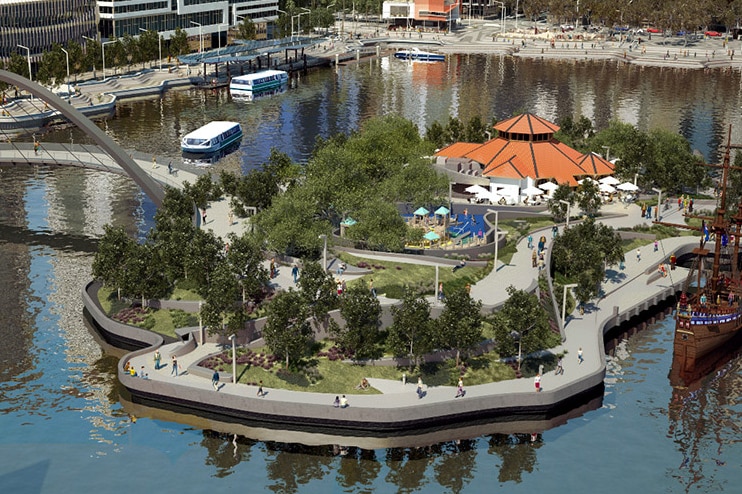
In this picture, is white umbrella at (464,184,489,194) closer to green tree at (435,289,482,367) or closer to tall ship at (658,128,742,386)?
tall ship at (658,128,742,386)

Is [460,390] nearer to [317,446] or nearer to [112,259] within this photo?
[317,446]

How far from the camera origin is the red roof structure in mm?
152250

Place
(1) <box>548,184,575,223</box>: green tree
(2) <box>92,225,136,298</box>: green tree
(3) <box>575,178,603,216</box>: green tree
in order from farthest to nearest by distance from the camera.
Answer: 1. (3) <box>575,178,603,216</box>: green tree
2. (1) <box>548,184,575,223</box>: green tree
3. (2) <box>92,225,136,298</box>: green tree

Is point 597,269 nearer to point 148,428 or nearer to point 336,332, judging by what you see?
point 336,332

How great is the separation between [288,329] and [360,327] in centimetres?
617

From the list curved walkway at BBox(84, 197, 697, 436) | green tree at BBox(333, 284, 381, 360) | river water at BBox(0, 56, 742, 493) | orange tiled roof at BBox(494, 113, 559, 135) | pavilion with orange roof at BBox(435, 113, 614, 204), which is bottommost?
river water at BBox(0, 56, 742, 493)

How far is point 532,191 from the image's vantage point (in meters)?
149

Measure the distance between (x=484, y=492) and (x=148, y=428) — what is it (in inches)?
1081

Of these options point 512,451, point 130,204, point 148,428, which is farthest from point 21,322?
point 512,451

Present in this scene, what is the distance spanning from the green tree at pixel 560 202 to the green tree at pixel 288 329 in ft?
148

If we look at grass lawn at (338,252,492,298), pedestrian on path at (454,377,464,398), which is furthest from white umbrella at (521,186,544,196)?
pedestrian on path at (454,377,464,398)

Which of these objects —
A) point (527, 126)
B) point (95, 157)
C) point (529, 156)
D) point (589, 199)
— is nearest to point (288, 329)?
point (589, 199)

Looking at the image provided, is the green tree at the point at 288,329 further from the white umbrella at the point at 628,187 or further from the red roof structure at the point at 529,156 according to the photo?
the white umbrella at the point at 628,187

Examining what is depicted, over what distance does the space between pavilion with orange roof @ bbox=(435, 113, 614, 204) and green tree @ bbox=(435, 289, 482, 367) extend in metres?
48.5
